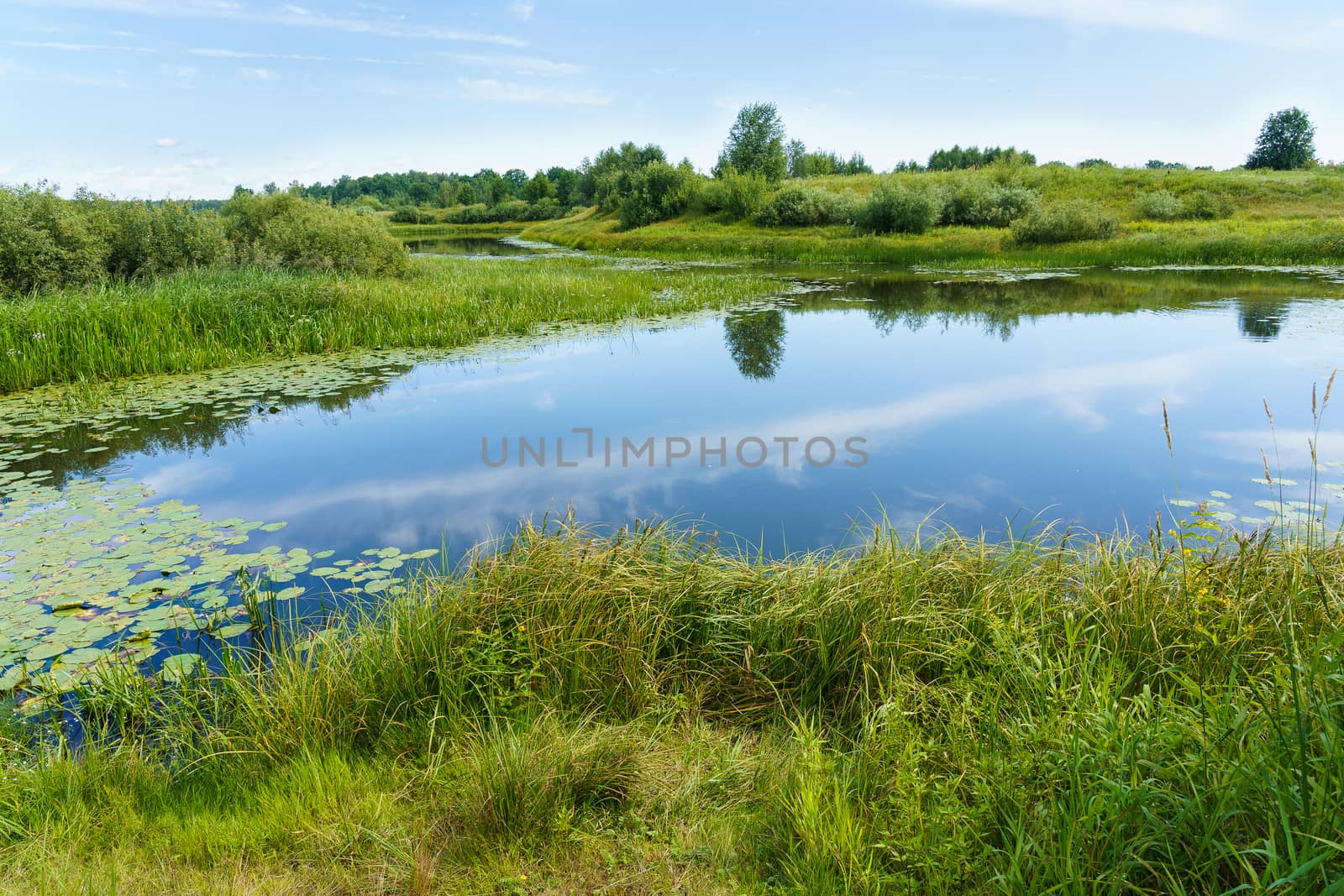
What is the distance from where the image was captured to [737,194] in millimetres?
43781

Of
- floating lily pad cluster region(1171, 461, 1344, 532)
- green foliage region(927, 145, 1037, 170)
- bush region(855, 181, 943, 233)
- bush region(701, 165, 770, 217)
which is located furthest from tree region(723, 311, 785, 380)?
green foliage region(927, 145, 1037, 170)

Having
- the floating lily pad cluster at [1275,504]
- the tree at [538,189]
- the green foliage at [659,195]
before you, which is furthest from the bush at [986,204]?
the tree at [538,189]

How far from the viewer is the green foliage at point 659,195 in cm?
4719

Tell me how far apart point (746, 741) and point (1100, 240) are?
102ft

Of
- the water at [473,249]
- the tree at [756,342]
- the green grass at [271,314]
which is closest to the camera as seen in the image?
the green grass at [271,314]

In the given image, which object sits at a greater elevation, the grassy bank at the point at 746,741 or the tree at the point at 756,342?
the tree at the point at 756,342

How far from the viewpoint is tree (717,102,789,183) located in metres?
55.3

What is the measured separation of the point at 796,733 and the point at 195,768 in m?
2.44

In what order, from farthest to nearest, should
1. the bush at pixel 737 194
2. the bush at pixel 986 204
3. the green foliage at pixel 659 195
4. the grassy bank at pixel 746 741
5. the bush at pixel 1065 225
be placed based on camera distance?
1. the green foliage at pixel 659 195
2. the bush at pixel 737 194
3. the bush at pixel 986 204
4. the bush at pixel 1065 225
5. the grassy bank at pixel 746 741

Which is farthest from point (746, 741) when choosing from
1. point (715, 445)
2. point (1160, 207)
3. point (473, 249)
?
point (473, 249)

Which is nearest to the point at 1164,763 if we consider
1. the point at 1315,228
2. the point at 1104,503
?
the point at 1104,503

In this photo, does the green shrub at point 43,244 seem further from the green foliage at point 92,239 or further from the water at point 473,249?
the water at point 473,249

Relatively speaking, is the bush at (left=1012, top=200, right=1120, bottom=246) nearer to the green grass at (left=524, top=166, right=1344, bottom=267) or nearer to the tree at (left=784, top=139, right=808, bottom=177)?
the green grass at (left=524, top=166, right=1344, bottom=267)

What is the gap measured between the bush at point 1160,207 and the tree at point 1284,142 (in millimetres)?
34850
